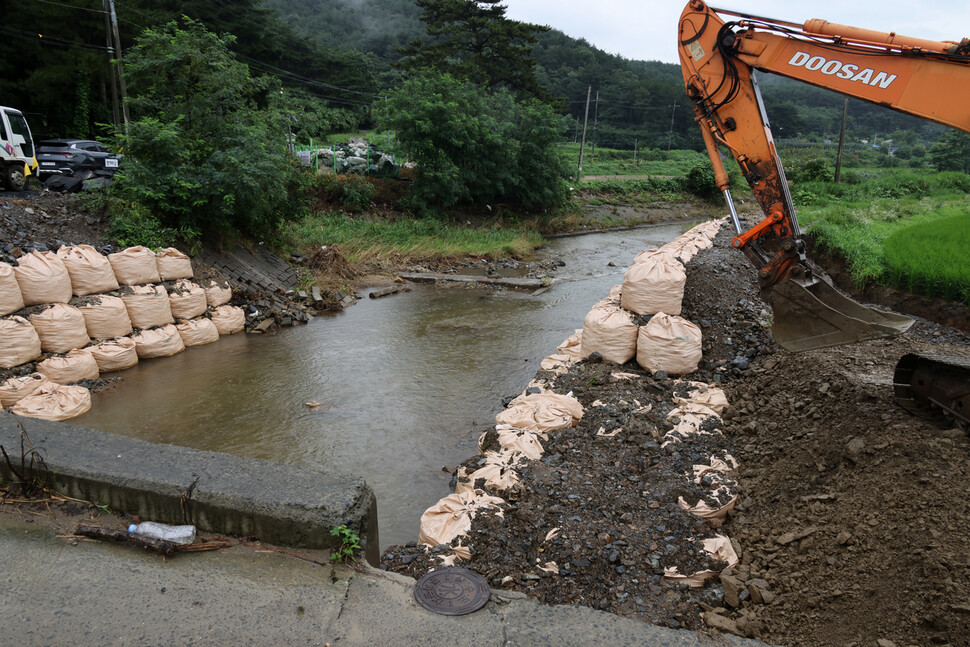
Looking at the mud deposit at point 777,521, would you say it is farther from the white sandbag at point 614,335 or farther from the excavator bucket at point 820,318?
the white sandbag at point 614,335

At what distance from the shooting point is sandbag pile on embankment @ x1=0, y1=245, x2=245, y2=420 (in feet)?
20.9

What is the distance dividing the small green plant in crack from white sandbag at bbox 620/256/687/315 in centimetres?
470

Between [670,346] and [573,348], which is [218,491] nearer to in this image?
[670,346]

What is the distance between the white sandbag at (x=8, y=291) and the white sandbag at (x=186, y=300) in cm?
196

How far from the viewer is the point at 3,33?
64.7 ft

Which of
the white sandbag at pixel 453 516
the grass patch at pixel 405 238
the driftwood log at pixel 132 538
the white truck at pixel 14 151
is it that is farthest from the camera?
the grass patch at pixel 405 238

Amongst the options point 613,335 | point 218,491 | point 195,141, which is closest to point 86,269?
point 195,141

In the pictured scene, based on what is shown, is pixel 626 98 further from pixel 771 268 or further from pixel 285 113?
pixel 771 268

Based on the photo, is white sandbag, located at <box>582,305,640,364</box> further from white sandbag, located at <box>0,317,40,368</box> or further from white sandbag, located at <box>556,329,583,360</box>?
white sandbag, located at <box>0,317,40,368</box>

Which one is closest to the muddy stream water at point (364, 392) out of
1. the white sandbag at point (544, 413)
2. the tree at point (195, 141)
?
the white sandbag at point (544, 413)

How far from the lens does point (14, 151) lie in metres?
10.9

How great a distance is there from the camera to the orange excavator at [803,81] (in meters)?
4.10

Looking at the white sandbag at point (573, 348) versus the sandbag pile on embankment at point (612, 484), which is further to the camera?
the white sandbag at point (573, 348)

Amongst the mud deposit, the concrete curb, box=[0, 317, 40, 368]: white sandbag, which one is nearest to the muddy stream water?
box=[0, 317, 40, 368]: white sandbag
